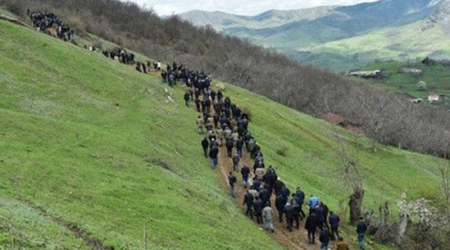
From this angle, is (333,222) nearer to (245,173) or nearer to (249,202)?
(249,202)

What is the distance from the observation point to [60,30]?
264 feet

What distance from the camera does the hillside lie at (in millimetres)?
25250

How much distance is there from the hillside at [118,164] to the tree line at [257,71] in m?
20.5

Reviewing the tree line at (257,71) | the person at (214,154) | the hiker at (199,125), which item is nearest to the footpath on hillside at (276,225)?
the person at (214,154)

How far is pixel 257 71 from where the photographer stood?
5290 inches

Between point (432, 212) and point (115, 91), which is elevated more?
point (115, 91)

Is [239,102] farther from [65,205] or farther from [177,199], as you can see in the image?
[65,205]

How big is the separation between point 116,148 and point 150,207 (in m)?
11.1

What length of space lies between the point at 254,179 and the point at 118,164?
9678 mm

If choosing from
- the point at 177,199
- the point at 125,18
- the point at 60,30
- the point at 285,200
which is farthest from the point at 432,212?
the point at 125,18

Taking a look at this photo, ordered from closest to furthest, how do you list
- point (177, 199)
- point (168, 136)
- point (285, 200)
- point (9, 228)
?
point (9, 228)
point (177, 199)
point (285, 200)
point (168, 136)

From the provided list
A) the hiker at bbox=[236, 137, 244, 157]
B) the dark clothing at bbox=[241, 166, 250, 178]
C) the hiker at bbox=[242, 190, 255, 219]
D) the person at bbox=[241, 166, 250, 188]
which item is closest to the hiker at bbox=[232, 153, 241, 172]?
the hiker at bbox=[236, 137, 244, 157]

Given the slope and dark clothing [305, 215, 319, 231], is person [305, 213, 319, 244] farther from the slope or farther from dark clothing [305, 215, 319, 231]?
the slope

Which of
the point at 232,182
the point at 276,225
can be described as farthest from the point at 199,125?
the point at 276,225
